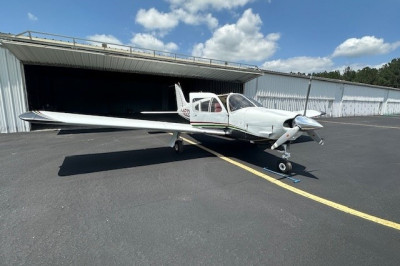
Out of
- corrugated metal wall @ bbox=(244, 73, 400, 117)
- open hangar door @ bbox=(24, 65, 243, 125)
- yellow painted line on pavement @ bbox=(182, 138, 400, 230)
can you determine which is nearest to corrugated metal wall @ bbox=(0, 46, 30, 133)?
open hangar door @ bbox=(24, 65, 243, 125)

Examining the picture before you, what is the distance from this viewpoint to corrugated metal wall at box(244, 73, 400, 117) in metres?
18.6

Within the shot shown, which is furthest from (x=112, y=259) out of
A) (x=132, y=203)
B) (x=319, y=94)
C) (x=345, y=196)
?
(x=319, y=94)

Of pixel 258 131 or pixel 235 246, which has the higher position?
pixel 258 131

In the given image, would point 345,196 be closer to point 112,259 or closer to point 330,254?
point 330,254

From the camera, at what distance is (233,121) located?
6461mm

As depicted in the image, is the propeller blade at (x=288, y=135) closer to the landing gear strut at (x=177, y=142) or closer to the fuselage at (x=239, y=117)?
the fuselage at (x=239, y=117)

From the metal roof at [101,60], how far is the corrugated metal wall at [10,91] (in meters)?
0.54

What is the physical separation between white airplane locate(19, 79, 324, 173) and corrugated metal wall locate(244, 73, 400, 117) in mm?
11007

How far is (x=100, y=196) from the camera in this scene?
3947mm

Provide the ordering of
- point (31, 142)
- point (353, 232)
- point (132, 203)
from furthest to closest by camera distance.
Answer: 1. point (31, 142)
2. point (132, 203)
3. point (353, 232)

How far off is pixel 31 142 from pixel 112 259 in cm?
909

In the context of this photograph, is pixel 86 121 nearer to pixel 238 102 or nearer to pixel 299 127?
pixel 238 102

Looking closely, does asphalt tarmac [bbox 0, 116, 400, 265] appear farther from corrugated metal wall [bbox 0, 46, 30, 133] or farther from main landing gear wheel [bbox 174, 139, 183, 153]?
corrugated metal wall [bbox 0, 46, 30, 133]

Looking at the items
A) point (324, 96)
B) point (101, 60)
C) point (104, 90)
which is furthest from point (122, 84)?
point (324, 96)
